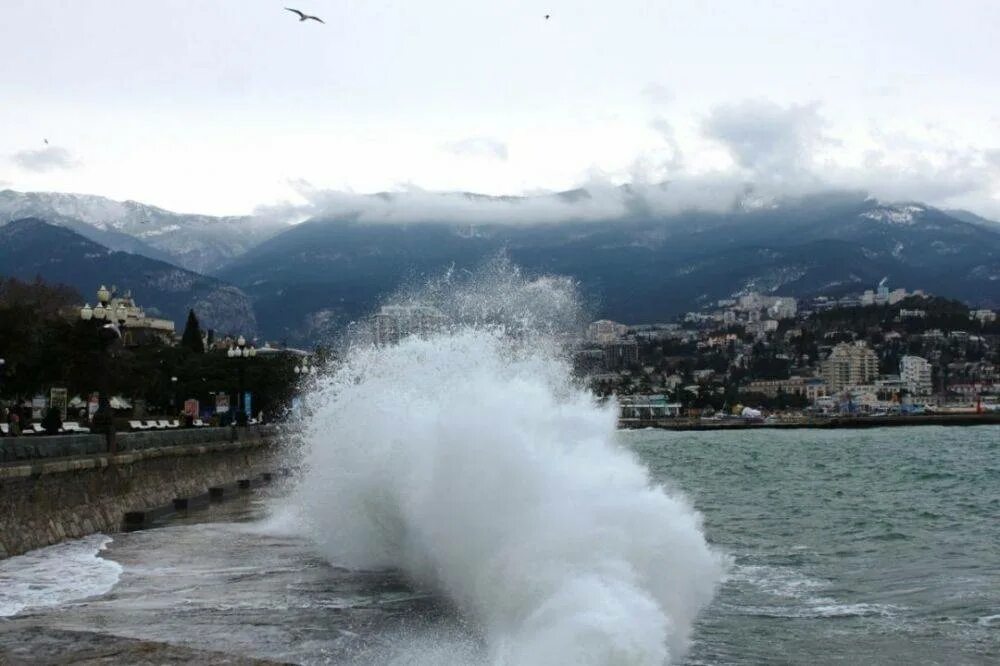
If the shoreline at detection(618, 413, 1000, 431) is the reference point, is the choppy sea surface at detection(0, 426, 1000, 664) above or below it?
above

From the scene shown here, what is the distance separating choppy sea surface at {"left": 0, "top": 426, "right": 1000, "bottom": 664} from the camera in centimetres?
1113

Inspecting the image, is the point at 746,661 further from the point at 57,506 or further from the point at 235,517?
the point at 235,517

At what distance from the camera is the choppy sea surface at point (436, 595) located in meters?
11.1

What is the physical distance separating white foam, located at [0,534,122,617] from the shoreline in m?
130

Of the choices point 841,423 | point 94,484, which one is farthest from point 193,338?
point 841,423

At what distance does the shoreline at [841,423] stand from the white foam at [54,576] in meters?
130

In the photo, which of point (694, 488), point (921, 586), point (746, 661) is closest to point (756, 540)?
point (921, 586)

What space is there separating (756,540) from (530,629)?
12.4m

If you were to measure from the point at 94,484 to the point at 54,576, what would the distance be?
7.72 m

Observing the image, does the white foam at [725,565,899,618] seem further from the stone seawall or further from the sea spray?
the stone seawall

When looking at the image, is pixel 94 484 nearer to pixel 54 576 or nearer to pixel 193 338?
pixel 54 576

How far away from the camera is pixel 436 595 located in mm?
13555

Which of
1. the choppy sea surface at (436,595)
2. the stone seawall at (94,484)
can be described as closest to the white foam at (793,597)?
the choppy sea surface at (436,595)

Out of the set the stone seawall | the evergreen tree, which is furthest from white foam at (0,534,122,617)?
the evergreen tree
